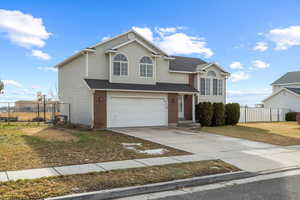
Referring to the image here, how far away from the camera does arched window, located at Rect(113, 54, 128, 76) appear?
18.9m

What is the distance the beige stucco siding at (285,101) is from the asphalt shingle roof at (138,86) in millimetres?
18589

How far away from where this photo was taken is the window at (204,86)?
74.5ft

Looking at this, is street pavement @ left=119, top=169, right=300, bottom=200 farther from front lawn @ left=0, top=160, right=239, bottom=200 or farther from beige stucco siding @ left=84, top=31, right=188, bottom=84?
beige stucco siding @ left=84, top=31, right=188, bottom=84

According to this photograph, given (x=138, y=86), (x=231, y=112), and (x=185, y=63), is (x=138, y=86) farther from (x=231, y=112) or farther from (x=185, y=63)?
(x=231, y=112)

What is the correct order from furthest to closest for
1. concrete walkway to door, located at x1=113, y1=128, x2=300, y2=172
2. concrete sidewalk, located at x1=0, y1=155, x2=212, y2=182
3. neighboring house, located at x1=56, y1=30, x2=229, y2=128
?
neighboring house, located at x1=56, y1=30, x2=229, y2=128 → concrete walkway to door, located at x1=113, y1=128, x2=300, y2=172 → concrete sidewalk, located at x1=0, y1=155, x2=212, y2=182

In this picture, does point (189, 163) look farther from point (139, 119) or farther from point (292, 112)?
point (292, 112)

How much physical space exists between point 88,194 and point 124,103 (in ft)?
→ 44.4

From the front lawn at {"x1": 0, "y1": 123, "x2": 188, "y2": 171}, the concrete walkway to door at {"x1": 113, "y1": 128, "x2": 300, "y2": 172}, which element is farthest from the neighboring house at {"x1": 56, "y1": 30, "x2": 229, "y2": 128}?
the concrete walkway to door at {"x1": 113, "y1": 128, "x2": 300, "y2": 172}

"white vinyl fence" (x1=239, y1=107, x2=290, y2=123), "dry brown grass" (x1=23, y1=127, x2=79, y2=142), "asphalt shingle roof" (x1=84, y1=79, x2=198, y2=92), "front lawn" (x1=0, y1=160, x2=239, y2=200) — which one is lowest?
"front lawn" (x1=0, y1=160, x2=239, y2=200)

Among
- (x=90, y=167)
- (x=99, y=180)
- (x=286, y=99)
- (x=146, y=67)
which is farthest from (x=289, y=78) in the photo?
(x=99, y=180)

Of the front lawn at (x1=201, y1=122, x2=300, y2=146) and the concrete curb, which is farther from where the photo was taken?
the front lawn at (x1=201, y1=122, x2=300, y2=146)

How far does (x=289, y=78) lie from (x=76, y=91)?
37093 mm

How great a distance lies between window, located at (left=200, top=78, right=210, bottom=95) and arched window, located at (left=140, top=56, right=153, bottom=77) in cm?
505

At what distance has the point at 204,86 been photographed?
22.9m
